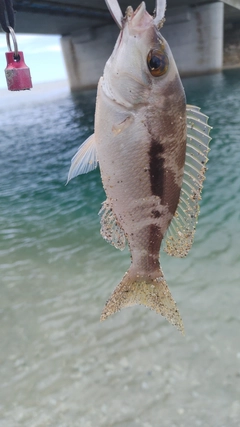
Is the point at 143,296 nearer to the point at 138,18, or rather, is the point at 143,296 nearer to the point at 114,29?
the point at 138,18

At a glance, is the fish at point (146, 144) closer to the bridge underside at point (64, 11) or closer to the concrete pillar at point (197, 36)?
the bridge underside at point (64, 11)

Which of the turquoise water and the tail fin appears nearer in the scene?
the tail fin

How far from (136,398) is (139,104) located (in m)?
3.58

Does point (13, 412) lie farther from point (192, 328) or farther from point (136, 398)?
point (192, 328)

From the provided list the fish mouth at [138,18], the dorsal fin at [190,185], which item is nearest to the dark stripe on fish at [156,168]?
the dorsal fin at [190,185]

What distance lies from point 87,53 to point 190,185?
153 feet

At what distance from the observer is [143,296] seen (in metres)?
2.92

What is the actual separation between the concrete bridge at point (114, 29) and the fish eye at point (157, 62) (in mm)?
25567

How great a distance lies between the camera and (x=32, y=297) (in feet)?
20.7

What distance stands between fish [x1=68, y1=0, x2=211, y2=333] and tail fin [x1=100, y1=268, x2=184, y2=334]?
0.29m

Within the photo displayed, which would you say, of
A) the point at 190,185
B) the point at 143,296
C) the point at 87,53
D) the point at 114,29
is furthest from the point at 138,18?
the point at 87,53

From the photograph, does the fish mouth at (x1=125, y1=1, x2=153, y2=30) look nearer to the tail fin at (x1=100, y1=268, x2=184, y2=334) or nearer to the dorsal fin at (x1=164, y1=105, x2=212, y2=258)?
the dorsal fin at (x1=164, y1=105, x2=212, y2=258)

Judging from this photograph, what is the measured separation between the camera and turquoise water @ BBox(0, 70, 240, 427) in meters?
4.24

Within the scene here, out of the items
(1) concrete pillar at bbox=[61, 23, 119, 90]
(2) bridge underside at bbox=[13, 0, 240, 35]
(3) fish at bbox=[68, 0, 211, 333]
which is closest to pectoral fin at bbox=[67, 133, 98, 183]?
(3) fish at bbox=[68, 0, 211, 333]
